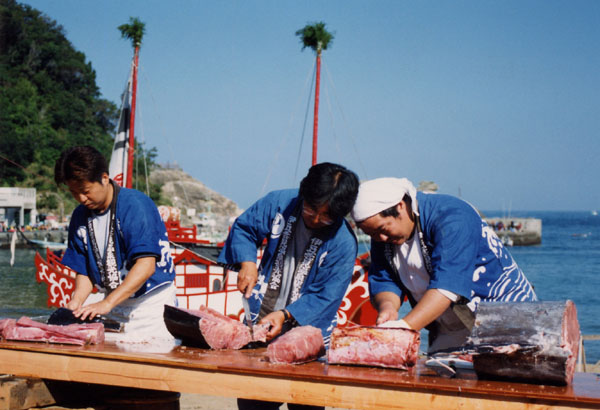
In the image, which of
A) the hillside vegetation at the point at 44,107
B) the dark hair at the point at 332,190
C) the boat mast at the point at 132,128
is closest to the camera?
the dark hair at the point at 332,190

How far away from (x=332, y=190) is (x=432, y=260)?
70cm

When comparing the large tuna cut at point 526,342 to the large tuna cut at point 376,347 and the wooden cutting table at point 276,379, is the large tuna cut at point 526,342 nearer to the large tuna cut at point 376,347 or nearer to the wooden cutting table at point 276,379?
the wooden cutting table at point 276,379

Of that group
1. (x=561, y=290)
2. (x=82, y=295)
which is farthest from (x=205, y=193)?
(x=82, y=295)

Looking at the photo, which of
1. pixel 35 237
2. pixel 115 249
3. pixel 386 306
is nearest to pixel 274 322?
pixel 386 306

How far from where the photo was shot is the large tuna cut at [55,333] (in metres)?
4.07

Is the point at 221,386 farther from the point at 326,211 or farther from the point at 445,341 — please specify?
the point at 445,341

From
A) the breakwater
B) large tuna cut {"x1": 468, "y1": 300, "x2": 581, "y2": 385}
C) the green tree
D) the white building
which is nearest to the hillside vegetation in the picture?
the white building

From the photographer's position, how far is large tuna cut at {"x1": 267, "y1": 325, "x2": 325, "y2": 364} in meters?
3.49

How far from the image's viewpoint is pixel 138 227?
4531 millimetres

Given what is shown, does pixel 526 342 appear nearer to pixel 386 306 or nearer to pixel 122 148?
pixel 386 306

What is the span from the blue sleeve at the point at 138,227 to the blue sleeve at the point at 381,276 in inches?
57.0

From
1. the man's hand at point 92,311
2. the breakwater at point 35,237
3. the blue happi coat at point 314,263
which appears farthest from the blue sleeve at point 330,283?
the breakwater at point 35,237

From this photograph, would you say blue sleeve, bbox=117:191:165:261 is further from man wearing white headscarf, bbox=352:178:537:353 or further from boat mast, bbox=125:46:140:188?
boat mast, bbox=125:46:140:188

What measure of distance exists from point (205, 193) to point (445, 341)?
101687 mm
